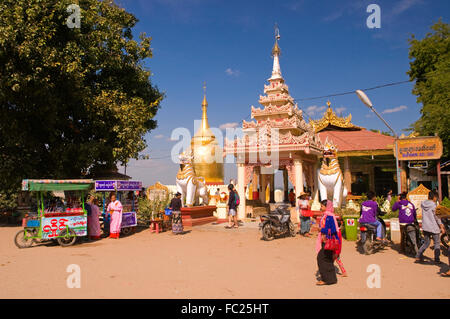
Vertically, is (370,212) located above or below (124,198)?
below

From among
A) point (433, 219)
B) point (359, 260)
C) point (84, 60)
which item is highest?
point (84, 60)

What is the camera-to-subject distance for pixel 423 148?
12359 millimetres

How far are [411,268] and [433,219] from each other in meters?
1.24

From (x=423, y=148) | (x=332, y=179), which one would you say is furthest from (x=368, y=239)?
(x=423, y=148)

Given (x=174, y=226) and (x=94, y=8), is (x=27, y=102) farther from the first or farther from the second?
(x=174, y=226)

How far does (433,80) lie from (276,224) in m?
12.3

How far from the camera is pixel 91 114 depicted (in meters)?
15.9

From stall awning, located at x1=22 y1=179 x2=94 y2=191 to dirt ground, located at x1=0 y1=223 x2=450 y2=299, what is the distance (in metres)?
1.75

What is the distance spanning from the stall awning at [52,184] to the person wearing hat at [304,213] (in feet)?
23.0

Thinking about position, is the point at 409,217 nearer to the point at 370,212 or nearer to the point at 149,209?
the point at 370,212

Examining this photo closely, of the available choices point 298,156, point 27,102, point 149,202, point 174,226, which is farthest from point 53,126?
point 298,156

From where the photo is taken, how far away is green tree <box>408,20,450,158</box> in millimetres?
15375

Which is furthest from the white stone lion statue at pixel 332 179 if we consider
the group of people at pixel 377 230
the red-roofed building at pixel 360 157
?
the red-roofed building at pixel 360 157

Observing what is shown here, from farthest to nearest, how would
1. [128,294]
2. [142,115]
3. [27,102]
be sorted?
[142,115] < [27,102] < [128,294]
